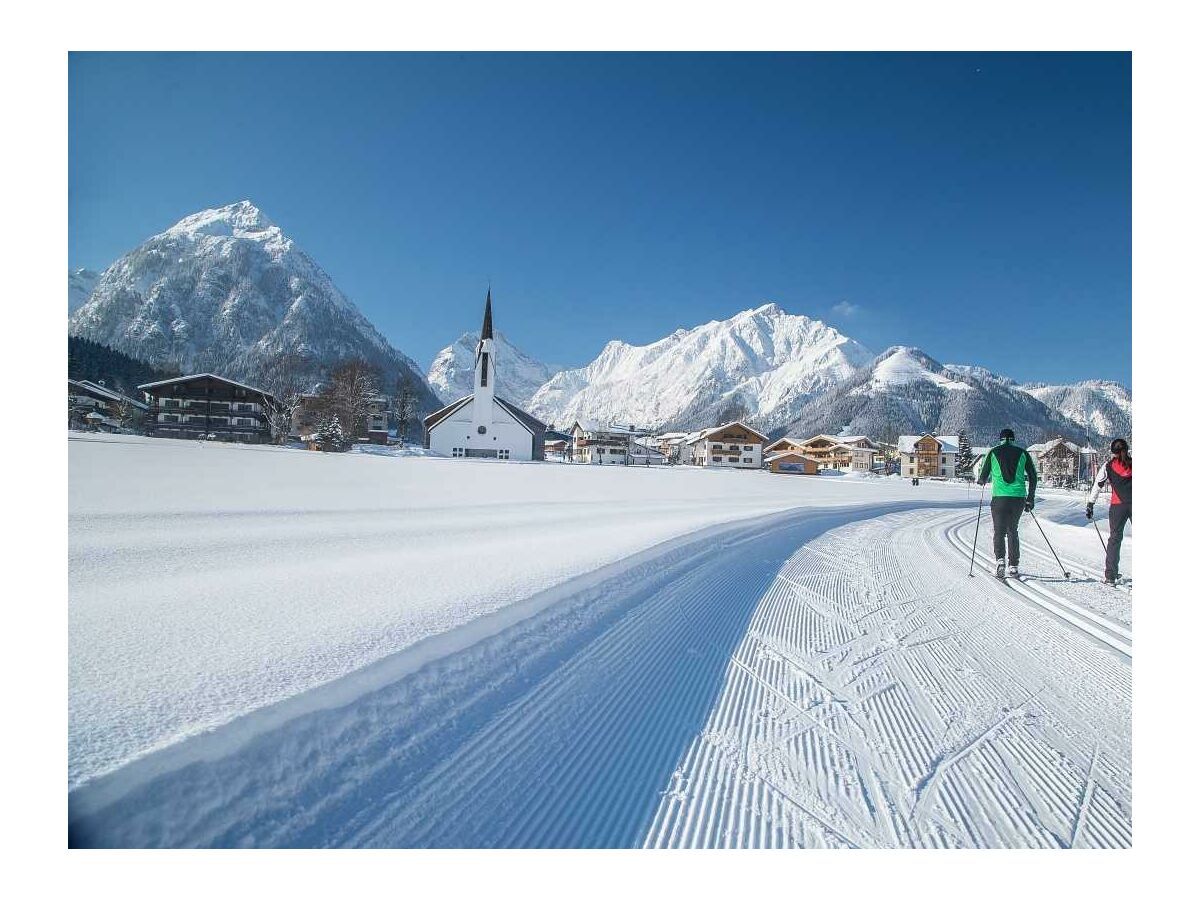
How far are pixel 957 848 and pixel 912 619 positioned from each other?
2411mm

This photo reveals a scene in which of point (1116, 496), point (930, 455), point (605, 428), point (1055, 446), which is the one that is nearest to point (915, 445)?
point (930, 455)

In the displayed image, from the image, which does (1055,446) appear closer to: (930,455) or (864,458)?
(930,455)

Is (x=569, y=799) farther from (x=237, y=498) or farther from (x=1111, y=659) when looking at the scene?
(x=237, y=498)

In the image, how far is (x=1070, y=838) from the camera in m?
1.70

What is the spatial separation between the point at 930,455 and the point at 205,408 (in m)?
77.3

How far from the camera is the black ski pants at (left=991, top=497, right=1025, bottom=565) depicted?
512cm

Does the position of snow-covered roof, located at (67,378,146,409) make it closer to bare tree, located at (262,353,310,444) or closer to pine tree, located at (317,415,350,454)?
bare tree, located at (262,353,310,444)

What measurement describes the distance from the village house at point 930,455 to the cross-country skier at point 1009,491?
232ft

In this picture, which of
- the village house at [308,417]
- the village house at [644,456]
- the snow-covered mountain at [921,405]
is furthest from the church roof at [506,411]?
the snow-covered mountain at [921,405]

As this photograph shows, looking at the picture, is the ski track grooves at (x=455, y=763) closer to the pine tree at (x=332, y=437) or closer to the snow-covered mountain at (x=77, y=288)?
the snow-covered mountain at (x=77, y=288)

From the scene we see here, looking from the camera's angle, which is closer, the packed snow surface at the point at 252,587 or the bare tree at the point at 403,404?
the packed snow surface at the point at 252,587

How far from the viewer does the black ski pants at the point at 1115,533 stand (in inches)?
195

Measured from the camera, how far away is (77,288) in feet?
11.5
